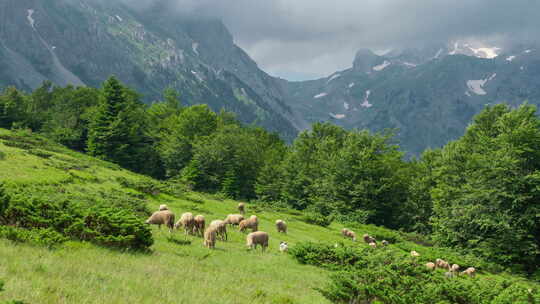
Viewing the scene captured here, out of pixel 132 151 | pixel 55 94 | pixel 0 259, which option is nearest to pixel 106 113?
pixel 132 151

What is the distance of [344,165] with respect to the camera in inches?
2660

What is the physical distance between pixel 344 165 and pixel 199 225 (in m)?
47.8

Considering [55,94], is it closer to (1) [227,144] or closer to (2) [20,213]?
(1) [227,144]

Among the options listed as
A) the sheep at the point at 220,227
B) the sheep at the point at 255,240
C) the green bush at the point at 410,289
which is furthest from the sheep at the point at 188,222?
the green bush at the point at 410,289

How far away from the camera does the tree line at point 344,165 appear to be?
3947cm

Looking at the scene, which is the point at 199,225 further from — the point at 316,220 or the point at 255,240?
the point at 316,220

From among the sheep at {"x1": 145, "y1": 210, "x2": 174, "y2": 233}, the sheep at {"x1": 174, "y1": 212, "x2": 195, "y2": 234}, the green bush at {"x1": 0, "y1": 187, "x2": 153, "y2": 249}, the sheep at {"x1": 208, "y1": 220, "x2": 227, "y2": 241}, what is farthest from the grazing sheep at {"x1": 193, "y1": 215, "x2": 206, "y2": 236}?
the green bush at {"x1": 0, "y1": 187, "x2": 153, "y2": 249}

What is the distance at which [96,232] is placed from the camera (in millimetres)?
13836

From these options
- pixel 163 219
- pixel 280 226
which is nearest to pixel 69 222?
pixel 163 219

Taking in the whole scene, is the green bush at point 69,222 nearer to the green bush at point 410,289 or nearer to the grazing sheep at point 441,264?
the green bush at point 410,289

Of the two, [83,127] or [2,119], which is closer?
[2,119]

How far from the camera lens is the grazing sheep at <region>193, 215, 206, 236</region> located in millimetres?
23703

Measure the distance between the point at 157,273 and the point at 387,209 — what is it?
6204 cm

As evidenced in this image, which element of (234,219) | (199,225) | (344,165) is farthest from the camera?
(344,165)
